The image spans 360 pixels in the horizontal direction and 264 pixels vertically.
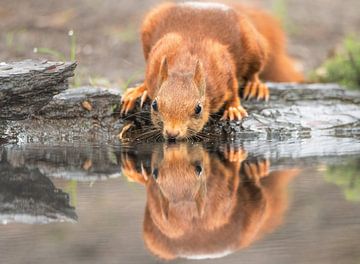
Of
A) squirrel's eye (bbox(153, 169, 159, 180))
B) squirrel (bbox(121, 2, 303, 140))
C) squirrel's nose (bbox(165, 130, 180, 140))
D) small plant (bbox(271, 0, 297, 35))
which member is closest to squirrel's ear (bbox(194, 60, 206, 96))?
squirrel (bbox(121, 2, 303, 140))

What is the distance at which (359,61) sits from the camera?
736cm

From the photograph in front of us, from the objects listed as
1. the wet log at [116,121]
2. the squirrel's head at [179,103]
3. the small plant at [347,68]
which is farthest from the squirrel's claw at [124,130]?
the small plant at [347,68]

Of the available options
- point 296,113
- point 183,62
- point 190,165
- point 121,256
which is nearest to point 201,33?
point 183,62

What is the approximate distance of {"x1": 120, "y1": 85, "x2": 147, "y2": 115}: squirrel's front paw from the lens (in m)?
6.38

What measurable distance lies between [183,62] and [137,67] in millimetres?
2890

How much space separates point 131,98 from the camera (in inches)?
253

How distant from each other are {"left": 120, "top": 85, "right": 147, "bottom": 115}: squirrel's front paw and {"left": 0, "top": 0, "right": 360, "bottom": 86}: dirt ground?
6.90 ft

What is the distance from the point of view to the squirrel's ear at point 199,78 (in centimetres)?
602

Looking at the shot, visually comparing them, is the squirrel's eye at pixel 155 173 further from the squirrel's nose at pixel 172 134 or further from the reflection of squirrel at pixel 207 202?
the squirrel's nose at pixel 172 134

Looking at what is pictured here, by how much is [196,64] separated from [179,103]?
366 mm

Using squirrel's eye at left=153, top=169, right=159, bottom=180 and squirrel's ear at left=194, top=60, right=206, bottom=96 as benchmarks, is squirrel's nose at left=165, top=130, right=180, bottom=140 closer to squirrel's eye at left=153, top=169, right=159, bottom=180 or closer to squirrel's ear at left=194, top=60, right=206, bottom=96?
squirrel's ear at left=194, top=60, right=206, bottom=96

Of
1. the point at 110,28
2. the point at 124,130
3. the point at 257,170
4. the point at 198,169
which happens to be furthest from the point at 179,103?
the point at 110,28

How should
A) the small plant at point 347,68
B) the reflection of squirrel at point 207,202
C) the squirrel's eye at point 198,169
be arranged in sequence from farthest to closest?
the small plant at point 347,68
the squirrel's eye at point 198,169
the reflection of squirrel at point 207,202

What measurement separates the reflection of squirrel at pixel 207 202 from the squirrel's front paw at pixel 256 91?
1319mm
